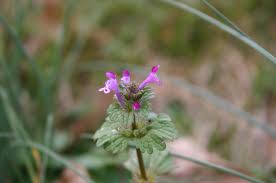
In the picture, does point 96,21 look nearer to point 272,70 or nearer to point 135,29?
point 135,29

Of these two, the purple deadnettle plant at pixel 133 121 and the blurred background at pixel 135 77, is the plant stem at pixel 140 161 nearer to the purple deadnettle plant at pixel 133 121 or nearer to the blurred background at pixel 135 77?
the purple deadnettle plant at pixel 133 121

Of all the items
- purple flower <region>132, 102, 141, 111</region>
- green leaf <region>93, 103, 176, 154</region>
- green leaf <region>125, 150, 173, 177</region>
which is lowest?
green leaf <region>125, 150, 173, 177</region>

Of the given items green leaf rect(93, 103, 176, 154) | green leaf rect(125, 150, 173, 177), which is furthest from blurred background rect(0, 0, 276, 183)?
green leaf rect(93, 103, 176, 154)

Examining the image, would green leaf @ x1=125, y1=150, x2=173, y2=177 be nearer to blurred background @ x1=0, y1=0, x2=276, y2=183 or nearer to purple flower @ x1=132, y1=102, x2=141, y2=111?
purple flower @ x1=132, y1=102, x2=141, y2=111

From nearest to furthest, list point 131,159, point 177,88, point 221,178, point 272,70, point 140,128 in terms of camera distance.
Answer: point 140,128
point 131,159
point 221,178
point 272,70
point 177,88

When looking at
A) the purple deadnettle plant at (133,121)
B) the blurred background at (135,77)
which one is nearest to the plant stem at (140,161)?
the purple deadnettle plant at (133,121)

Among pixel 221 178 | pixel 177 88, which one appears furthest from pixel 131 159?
pixel 177 88
